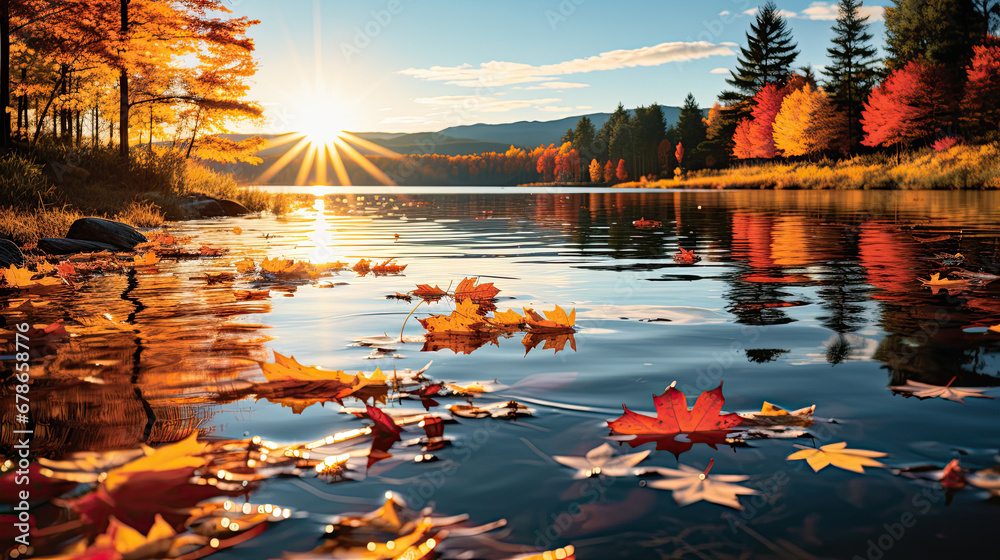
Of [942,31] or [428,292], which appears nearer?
[428,292]

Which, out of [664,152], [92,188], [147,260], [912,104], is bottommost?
[147,260]

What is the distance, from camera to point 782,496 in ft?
6.34

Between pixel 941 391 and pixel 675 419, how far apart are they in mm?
1380

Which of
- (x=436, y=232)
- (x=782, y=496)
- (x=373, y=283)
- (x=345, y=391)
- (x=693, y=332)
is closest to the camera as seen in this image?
(x=782, y=496)

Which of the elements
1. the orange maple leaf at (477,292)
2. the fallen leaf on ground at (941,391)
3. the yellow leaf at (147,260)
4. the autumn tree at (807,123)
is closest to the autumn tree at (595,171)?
the autumn tree at (807,123)

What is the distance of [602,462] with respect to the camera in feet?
7.25

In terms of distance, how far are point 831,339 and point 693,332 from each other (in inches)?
31.4

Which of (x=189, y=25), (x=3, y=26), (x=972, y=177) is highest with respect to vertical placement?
(x=189, y=25)

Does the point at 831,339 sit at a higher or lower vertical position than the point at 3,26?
lower

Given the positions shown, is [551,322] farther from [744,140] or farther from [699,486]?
[744,140]

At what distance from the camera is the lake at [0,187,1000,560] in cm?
179

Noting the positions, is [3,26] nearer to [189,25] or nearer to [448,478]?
[189,25]

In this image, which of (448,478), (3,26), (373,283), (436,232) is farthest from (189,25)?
(448,478)

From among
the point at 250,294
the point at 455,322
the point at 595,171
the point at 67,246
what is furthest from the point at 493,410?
the point at 595,171
